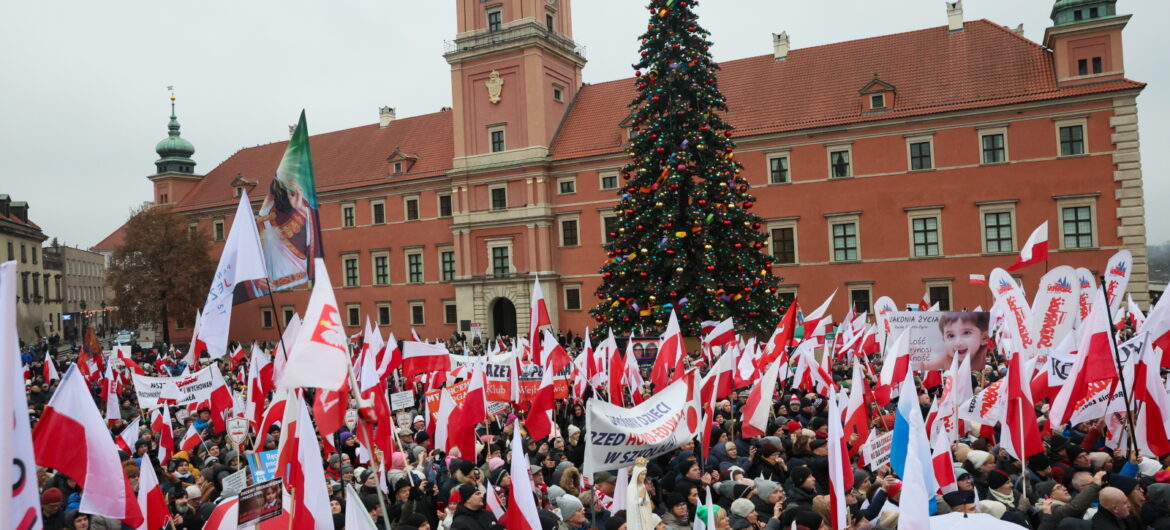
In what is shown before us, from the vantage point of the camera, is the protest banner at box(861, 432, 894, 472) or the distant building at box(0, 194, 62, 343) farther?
the distant building at box(0, 194, 62, 343)

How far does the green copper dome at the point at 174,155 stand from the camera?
203 feet

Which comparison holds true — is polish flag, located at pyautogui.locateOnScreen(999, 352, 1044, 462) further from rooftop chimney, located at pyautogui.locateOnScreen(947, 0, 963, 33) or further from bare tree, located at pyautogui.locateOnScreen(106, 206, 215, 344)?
bare tree, located at pyautogui.locateOnScreen(106, 206, 215, 344)

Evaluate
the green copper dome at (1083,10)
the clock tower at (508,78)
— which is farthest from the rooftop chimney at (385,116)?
the green copper dome at (1083,10)

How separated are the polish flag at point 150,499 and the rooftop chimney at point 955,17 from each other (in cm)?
3872

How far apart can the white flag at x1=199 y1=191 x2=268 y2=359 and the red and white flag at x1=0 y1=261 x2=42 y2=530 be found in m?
4.96

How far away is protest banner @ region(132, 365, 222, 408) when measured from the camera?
14.5 metres

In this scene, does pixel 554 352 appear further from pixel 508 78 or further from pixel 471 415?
pixel 508 78

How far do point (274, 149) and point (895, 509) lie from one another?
2263 inches

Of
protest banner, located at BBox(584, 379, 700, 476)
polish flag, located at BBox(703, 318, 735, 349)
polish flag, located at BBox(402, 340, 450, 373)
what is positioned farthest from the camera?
polish flag, located at BBox(703, 318, 735, 349)

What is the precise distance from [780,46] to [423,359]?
3177 centimetres

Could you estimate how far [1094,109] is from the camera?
33.7 metres

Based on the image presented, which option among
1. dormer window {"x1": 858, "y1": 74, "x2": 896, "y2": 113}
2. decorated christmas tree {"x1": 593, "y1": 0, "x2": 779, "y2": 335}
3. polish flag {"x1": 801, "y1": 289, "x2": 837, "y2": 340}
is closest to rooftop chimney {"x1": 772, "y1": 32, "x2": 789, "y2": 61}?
dormer window {"x1": 858, "y1": 74, "x2": 896, "y2": 113}

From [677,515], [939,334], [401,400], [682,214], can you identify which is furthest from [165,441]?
[682,214]

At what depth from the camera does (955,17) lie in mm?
39062
